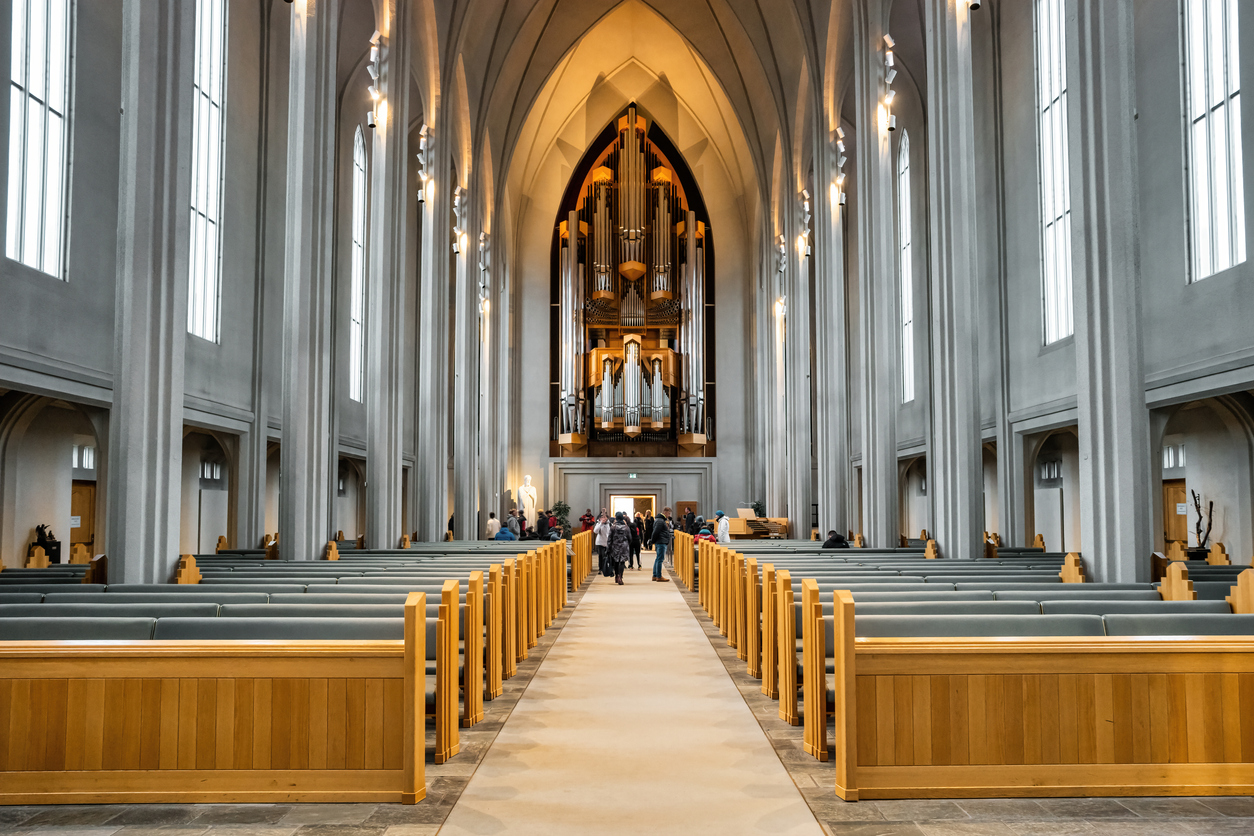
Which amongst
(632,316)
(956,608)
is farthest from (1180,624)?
(632,316)

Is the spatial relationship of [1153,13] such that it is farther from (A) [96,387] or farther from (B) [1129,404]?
(A) [96,387]

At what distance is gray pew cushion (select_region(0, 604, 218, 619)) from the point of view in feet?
18.5

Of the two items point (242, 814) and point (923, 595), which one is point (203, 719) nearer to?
point (242, 814)

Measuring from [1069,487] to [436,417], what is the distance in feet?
37.6

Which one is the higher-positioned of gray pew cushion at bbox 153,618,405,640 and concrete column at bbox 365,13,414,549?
concrete column at bbox 365,13,414,549

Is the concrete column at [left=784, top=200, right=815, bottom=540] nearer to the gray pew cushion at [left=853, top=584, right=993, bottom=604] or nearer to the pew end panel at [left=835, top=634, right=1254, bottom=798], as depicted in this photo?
the gray pew cushion at [left=853, top=584, right=993, bottom=604]

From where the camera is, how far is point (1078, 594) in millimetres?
6441

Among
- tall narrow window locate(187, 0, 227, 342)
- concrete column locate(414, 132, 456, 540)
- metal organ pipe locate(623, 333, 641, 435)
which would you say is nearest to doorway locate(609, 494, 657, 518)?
metal organ pipe locate(623, 333, 641, 435)

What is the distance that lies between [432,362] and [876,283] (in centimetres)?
851

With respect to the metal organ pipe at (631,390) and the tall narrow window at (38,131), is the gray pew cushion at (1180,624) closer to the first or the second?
the tall narrow window at (38,131)

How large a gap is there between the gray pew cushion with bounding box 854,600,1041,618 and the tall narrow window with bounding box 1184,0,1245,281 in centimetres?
630

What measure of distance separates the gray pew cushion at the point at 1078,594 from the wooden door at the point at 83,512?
1225 cm

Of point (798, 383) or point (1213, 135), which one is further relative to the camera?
point (798, 383)

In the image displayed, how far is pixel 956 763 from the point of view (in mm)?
4270
